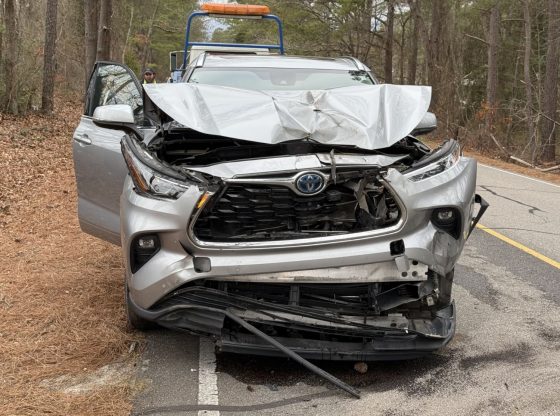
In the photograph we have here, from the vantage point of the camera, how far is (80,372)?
3.67m

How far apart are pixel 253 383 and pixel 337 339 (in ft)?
1.85

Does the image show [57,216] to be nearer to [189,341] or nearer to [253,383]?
[189,341]

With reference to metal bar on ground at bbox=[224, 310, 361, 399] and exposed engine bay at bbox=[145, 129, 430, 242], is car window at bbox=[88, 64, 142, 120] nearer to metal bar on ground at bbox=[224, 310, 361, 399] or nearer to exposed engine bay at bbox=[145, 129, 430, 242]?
exposed engine bay at bbox=[145, 129, 430, 242]

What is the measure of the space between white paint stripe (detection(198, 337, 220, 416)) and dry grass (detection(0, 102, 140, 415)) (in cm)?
42

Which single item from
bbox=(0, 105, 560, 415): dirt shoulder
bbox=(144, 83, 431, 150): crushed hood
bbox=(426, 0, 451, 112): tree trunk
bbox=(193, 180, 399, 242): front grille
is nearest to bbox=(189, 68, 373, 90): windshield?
bbox=(144, 83, 431, 150): crushed hood

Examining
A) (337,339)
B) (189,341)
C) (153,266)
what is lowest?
(189,341)

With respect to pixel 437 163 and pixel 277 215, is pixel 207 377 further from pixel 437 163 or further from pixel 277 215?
pixel 437 163

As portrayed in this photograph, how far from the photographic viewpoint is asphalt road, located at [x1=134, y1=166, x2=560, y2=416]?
3.24 meters

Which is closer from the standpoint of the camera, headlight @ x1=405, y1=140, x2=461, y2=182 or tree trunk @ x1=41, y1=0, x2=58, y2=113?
headlight @ x1=405, y1=140, x2=461, y2=182

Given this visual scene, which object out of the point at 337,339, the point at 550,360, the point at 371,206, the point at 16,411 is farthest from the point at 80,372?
the point at 550,360

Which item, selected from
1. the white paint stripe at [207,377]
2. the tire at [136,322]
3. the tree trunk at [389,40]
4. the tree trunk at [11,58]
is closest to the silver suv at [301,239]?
the tire at [136,322]

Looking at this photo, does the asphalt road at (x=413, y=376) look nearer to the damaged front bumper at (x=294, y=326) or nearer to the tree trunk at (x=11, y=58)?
the damaged front bumper at (x=294, y=326)

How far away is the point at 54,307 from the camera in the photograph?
4637 mm

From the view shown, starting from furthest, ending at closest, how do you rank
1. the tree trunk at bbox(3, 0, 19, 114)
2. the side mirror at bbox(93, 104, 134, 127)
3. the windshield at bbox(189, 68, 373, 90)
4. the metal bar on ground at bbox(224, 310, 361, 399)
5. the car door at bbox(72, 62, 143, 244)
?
the tree trunk at bbox(3, 0, 19, 114) → the windshield at bbox(189, 68, 373, 90) → the car door at bbox(72, 62, 143, 244) → the side mirror at bbox(93, 104, 134, 127) → the metal bar on ground at bbox(224, 310, 361, 399)
